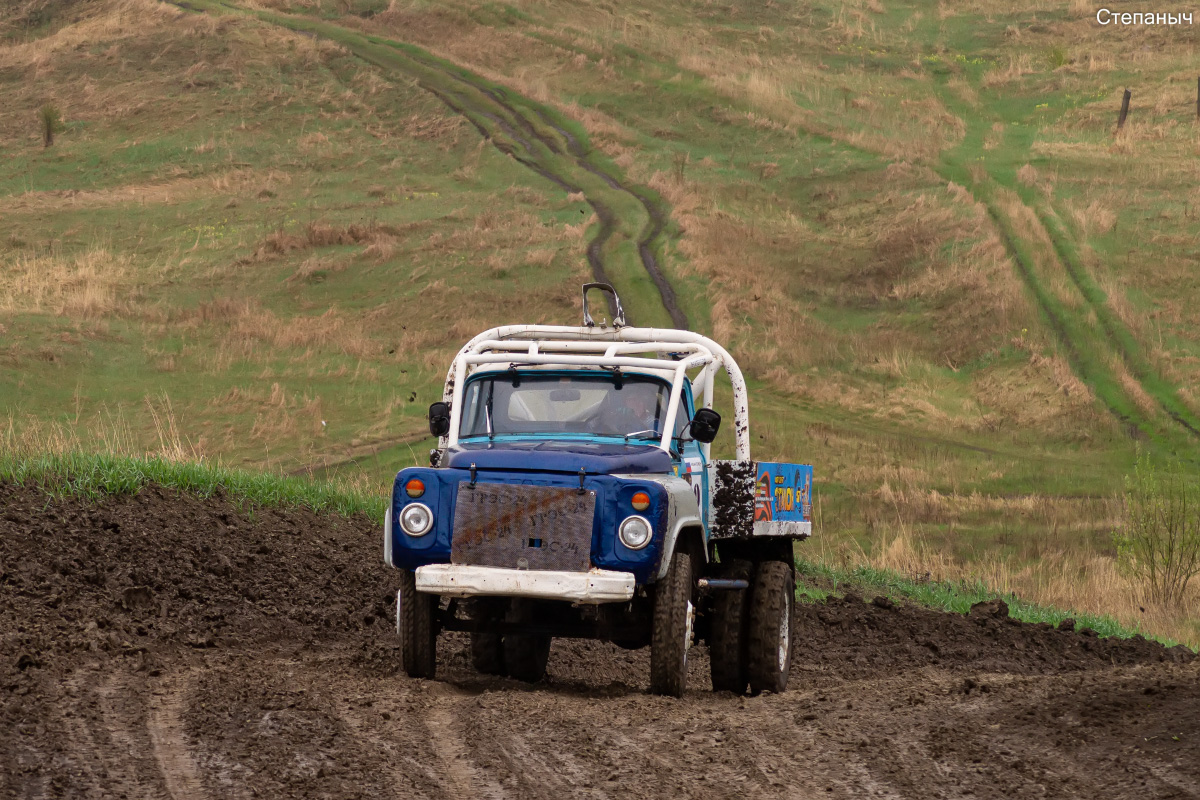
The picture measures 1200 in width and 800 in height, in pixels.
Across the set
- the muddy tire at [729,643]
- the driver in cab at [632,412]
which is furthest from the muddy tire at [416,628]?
the muddy tire at [729,643]

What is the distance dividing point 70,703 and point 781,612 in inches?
199

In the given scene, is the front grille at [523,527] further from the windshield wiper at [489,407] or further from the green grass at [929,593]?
the green grass at [929,593]

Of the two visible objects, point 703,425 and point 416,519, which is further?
point 703,425

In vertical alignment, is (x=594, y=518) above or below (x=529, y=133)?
below

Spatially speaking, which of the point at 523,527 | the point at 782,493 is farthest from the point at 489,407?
the point at 782,493

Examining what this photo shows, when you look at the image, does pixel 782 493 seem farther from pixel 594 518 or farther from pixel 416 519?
pixel 416 519

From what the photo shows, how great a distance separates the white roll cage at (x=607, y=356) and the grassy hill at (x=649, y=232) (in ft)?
26.0

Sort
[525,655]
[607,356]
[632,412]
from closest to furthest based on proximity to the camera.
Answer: [632,412] → [607,356] → [525,655]

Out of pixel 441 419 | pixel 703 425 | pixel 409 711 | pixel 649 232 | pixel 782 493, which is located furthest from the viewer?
pixel 649 232

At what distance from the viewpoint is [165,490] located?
14461mm

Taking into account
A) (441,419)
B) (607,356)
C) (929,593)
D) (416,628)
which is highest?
(607,356)

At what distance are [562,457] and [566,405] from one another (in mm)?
1195

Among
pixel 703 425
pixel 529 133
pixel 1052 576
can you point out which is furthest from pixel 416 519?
pixel 529 133

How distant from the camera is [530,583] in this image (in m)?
8.69
